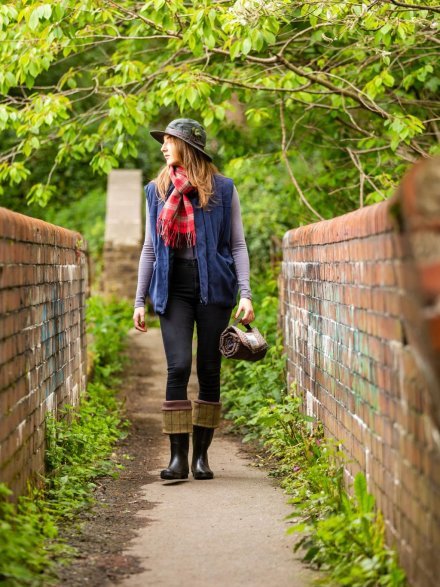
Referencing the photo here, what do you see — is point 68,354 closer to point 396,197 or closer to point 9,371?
point 9,371

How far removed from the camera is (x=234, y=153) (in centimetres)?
1065

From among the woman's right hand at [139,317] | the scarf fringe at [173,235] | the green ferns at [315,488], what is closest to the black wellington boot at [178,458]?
the green ferns at [315,488]

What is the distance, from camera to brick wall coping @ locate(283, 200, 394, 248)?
12.7ft

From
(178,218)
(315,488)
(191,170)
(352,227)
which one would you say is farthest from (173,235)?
(315,488)

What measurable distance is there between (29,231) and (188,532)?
163cm

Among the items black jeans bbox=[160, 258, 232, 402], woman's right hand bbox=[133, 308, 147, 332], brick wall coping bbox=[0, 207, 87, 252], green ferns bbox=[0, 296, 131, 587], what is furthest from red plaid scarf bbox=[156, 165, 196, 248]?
green ferns bbox=[0, 296, 131, 587]

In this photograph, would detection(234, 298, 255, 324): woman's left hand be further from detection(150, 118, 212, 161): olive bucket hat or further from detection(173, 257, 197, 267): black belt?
detection(150, 118, 212, 161): olive bucket hat

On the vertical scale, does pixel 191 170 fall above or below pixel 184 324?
above

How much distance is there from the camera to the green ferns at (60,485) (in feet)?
12.6

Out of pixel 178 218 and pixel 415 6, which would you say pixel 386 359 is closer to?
pixel 178 218

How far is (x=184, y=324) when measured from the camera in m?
6.00

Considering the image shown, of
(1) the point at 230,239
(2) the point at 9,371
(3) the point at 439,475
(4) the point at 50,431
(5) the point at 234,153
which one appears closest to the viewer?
(3) the point at 439,475

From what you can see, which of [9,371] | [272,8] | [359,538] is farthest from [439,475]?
[272,8]

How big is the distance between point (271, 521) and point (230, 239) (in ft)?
6.17
